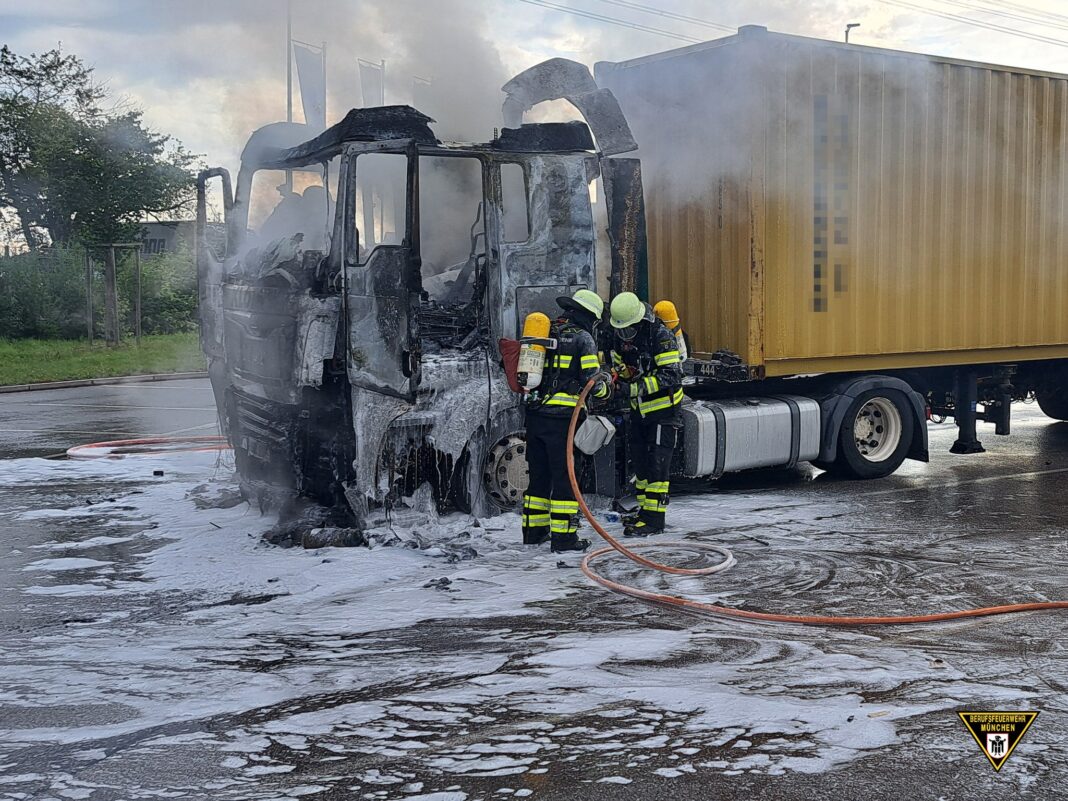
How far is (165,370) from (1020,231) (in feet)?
51.6

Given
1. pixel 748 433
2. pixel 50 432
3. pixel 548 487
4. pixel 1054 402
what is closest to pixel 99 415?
pixel 50 432

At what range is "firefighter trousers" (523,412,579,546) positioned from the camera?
6.76m

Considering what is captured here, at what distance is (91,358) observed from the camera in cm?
2212

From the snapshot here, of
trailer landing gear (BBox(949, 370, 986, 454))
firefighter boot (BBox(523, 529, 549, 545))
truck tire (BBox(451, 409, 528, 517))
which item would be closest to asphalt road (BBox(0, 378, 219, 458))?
truck tire (BBox(451, 409, 528, 517))

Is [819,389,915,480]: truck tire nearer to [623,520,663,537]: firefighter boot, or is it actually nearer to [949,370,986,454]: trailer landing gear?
[949,370,986,454]: trailer landing gear

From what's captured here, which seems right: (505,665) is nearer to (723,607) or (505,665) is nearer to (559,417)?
(723,607)

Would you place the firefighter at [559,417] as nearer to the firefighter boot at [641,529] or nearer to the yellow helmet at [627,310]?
the yellow helmet at [627,310]

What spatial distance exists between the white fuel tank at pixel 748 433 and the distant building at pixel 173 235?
151 inches

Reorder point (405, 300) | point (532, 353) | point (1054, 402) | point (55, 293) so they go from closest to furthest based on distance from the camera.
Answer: point (405, 300)
point (532, 353)
point (1054, 402)
point (55, 293)

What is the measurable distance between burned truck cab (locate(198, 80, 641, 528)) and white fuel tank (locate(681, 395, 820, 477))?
1495 millimetres

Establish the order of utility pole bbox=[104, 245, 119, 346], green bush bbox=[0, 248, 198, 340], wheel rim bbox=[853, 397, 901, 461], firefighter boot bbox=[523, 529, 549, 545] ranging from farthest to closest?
green bush bbox=[0, 248, 198, 340] < utility pole bbox=[104, 245, 119, 346] < wheel rim bbox=[853, 397, 901, 461] < firefighter boot bbox=[523, 529, 549, 545]

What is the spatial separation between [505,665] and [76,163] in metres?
24.3

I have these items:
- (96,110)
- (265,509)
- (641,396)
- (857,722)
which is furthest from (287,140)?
(96,110)

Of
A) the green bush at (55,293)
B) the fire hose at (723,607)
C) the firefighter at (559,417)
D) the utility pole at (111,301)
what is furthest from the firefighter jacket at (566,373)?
the green bush at (55,293)
